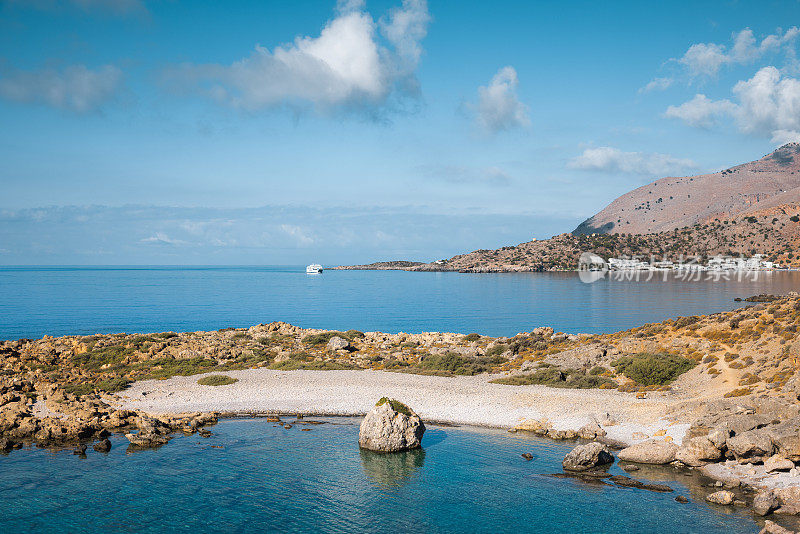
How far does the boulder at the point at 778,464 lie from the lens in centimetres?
2241

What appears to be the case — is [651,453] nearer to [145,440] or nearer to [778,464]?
[778,464]

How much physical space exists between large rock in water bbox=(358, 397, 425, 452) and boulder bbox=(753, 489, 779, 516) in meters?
14.3

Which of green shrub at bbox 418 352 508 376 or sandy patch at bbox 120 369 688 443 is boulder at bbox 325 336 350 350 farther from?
sandy patch at bbox 120 369 688 443

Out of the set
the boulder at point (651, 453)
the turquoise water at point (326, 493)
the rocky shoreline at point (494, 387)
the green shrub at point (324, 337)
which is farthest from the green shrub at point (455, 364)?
the boulder at point (651, 453)

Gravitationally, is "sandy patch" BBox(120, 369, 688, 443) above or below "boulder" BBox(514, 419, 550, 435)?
above

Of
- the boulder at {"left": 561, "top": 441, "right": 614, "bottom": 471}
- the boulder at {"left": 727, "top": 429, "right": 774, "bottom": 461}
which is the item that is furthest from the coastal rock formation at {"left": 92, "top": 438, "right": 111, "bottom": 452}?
the boulder at {"left": 727, "top": 429, "right": 774, "bottom": 461}

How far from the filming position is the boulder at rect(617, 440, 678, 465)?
25.1m

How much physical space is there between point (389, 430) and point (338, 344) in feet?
96.1

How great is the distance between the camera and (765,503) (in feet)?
64.3

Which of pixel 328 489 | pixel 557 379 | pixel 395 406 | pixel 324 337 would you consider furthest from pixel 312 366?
pixel 328 489

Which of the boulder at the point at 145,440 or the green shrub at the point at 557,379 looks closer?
the boulder at the point at 145,440

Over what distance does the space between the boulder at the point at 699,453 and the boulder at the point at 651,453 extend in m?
0.44

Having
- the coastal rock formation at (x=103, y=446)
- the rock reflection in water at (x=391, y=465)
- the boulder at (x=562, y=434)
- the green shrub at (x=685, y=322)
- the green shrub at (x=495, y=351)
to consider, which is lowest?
the rock reflection in water at (x=391, y=465)

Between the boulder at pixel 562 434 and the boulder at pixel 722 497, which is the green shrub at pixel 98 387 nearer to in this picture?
the boulder at pixel 562 434
